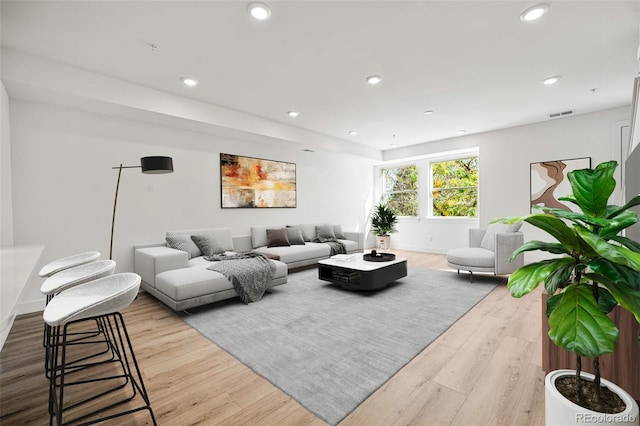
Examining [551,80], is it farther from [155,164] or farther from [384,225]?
[155,164]

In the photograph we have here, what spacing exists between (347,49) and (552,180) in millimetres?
4791

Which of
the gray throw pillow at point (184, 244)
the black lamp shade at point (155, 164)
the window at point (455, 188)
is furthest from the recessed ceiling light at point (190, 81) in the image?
the window at point (455, 188)

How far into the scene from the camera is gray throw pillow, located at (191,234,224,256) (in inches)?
172

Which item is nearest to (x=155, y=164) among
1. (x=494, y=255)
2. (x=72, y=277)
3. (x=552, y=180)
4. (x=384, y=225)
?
(x=72, y=277)

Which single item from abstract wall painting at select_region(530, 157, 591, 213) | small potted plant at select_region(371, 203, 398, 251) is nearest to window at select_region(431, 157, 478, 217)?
small potted plant at select_region(371, 203, 398, 251)

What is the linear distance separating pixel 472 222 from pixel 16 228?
7.83 metres

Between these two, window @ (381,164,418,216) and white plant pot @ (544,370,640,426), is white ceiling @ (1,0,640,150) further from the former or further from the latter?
window @ (381,164,418,216)

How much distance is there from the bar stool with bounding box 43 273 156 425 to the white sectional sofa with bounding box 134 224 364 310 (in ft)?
3.11

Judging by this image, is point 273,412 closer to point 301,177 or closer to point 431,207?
point 301,177

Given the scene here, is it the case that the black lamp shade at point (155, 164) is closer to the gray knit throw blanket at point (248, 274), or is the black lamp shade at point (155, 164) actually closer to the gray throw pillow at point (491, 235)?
the gray knit throw blanket at point (248, 274)

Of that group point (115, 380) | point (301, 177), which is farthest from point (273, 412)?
point (301, 177)

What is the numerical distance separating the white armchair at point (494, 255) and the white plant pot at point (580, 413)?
3.22m

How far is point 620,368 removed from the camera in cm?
167

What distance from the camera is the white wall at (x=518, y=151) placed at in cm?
481
